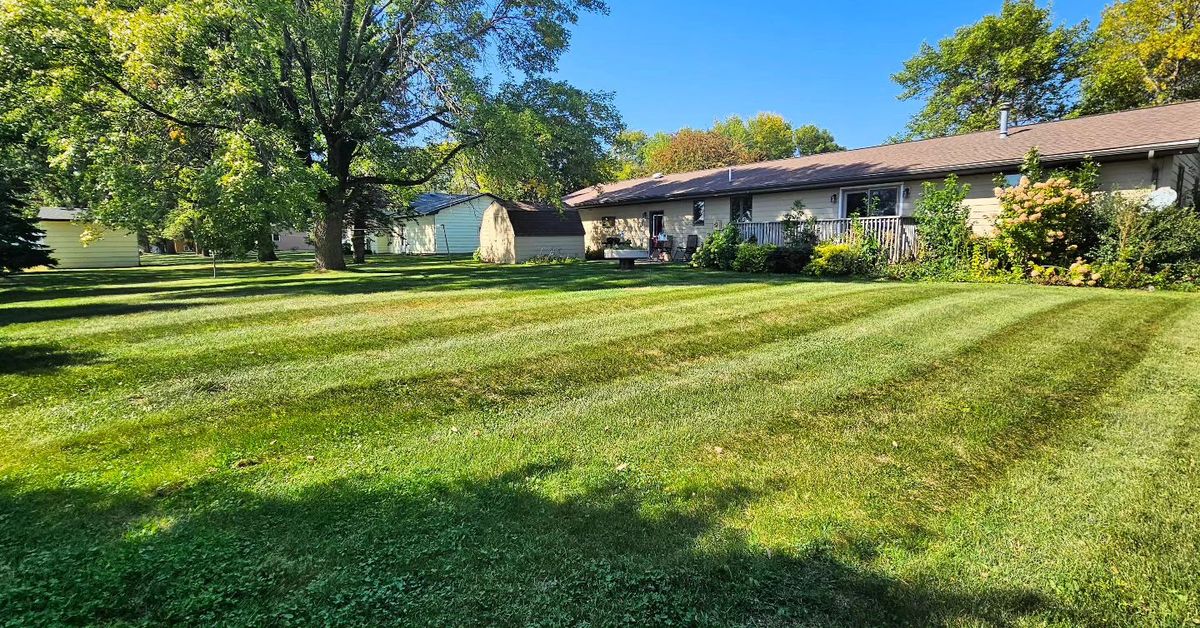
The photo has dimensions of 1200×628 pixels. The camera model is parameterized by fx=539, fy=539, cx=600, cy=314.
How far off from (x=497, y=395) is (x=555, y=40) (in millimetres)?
15966

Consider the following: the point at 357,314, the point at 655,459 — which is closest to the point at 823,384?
the point at 655,459

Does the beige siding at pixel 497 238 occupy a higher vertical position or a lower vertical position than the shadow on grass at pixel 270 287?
higher

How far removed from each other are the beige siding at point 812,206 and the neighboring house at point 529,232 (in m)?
3.15

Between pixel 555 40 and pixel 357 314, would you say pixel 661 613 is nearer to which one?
pixel 357 314

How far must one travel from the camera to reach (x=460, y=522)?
8.68 feet

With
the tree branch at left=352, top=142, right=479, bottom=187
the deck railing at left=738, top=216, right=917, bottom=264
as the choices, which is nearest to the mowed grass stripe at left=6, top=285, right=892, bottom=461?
the deck railing at left=738, top=216, right=917, bottom=264

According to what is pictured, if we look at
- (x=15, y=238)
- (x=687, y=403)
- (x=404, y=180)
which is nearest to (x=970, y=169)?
(x=687, y=403)

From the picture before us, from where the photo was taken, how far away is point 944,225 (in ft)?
44.4

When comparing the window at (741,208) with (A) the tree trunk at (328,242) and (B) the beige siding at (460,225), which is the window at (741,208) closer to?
(A) the tree trunk at (328,242)

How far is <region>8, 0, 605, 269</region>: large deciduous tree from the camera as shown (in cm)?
1262

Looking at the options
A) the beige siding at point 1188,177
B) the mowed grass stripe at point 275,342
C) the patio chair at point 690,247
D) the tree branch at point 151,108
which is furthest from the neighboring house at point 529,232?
the beige siding at point 1188,177

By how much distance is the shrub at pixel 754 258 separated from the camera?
15.1 meters

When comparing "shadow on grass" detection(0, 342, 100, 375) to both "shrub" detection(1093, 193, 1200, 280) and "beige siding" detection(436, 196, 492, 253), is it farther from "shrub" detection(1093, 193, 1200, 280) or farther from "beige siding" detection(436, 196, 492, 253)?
"beige siding" detection(436, 196, 492, 253)

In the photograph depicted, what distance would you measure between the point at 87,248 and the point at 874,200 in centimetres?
3215
